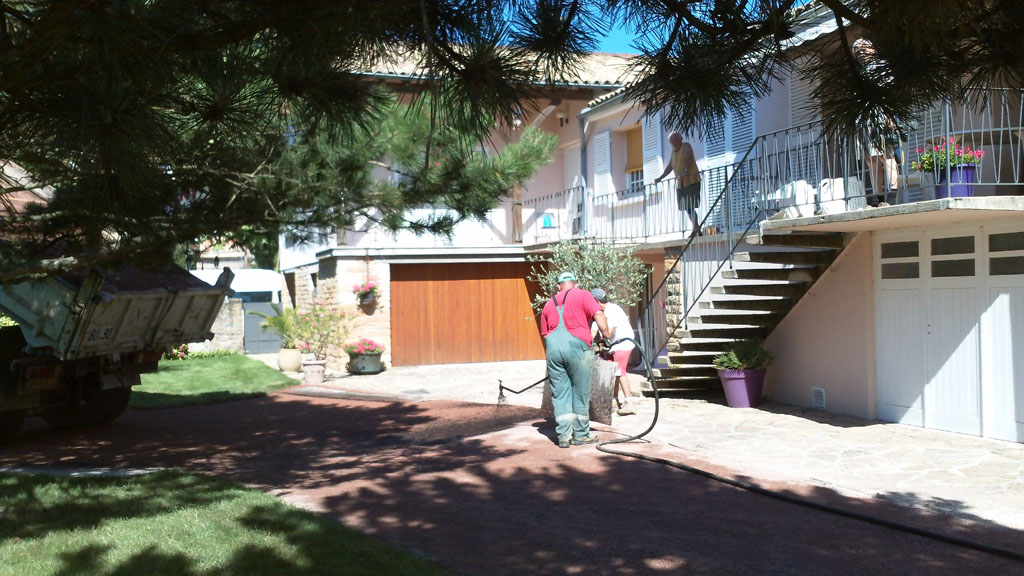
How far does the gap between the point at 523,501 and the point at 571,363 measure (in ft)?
7.61

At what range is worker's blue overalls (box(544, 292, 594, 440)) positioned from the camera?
29.9ft

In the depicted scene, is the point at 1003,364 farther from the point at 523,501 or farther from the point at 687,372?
the point at 523,501

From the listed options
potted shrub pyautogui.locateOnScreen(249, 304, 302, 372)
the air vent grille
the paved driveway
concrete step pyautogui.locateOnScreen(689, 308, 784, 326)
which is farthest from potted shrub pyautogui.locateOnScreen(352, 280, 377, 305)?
the air vent grille

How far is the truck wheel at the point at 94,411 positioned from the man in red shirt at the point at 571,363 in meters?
5.82

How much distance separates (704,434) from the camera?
33.0 feet

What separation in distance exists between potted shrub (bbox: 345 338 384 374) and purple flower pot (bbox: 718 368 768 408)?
28.5 ft

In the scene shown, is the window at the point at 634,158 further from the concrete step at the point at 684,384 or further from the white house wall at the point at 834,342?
the white house wall at the point at 834,342

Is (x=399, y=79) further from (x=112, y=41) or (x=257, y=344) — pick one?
(x=257, y=344)

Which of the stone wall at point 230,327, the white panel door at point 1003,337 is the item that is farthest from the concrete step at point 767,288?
the stone wall at point 230,327

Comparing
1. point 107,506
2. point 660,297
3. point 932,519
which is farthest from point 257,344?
point 932,519

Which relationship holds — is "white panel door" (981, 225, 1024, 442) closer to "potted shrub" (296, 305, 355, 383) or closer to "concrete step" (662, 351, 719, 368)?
"concrete step" (662, 351, 719, 368)

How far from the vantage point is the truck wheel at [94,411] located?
11.3 m

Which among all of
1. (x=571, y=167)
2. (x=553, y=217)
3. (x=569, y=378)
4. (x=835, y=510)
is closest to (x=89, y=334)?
(x=569, y=378)

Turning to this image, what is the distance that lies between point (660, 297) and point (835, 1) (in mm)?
12835
